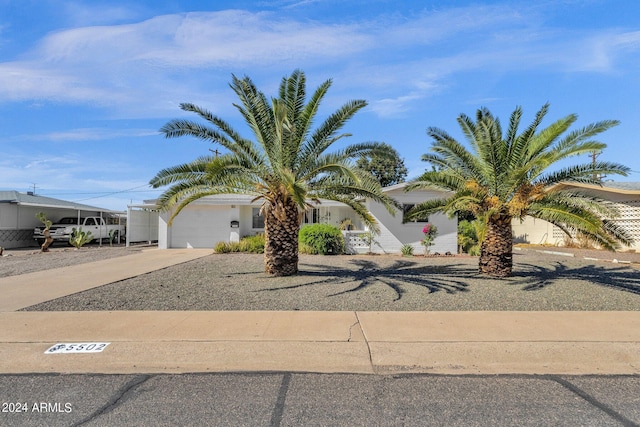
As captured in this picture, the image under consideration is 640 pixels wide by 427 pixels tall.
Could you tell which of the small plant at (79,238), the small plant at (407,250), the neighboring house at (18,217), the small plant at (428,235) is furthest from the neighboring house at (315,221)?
the neighboring house at (18,217)

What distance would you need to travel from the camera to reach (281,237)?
34.9 feet

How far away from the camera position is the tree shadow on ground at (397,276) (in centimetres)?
948

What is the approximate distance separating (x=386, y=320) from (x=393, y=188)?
12.1m

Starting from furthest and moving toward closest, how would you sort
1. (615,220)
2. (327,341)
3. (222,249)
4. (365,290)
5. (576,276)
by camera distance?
(222,249) < (615,220) < (576,276) < (365,290) < (327,341)

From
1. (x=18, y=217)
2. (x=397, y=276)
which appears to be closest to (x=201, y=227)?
(x=18, y=217)

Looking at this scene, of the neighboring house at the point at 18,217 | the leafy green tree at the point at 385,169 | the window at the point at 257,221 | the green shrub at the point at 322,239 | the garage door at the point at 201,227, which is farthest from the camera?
the leafy green tree at the point at 385,169

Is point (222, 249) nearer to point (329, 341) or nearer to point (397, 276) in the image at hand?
point (397, 276)

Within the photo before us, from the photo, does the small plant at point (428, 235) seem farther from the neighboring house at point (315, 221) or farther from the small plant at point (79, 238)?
the small plant at point (79, 238)

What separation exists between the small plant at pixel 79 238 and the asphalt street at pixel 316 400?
19190mm

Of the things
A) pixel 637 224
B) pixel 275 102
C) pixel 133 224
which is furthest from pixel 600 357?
pixel 133 224

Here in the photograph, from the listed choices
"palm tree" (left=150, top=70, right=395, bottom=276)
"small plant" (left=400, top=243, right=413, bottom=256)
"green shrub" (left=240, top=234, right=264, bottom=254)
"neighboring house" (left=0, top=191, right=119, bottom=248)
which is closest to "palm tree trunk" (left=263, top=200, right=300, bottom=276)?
"palm tree" (left=150, top=70, right=395, bottom=276)

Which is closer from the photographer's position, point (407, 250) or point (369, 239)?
point (407, 250)

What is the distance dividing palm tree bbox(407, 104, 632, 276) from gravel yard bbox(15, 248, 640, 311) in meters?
1.26

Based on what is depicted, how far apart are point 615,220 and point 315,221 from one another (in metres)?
13.8
